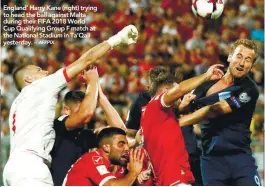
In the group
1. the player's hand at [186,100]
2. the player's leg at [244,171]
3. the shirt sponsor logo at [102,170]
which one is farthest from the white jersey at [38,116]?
the player's leg at [244,171]

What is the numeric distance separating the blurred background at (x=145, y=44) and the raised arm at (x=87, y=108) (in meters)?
5.14

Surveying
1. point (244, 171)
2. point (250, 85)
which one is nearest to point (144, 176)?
point (244, 171)

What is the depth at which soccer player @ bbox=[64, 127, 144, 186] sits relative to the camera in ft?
21.2

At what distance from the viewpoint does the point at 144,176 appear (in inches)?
258

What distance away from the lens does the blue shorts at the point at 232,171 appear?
675 centimetres

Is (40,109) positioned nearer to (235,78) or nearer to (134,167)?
(134,167)

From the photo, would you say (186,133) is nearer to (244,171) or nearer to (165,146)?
(244,171)

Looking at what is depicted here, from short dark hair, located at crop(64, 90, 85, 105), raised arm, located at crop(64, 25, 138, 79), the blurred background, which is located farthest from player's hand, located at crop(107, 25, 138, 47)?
the blurred background

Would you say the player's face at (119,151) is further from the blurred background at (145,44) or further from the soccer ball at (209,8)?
the blurred background at (145,44)

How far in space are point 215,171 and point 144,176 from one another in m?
0.76

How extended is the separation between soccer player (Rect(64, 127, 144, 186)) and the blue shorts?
0.81 m

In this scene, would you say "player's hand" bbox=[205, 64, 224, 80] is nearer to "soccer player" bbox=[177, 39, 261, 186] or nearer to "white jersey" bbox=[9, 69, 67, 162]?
"soccer player" bbox=[177, 39, 261, 186]

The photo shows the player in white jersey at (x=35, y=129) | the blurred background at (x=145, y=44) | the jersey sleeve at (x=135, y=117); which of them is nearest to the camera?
the player in white jersey at (x=35, y=129)

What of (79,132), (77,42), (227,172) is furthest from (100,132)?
(77,42)
